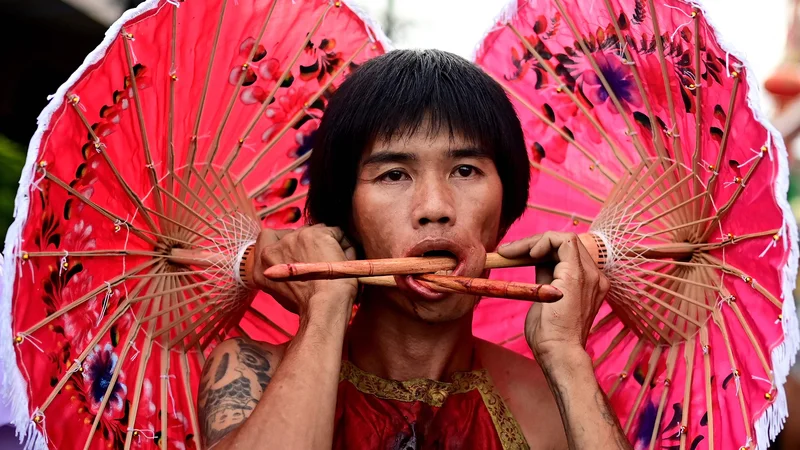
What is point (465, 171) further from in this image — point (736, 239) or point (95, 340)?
point (95, 340)

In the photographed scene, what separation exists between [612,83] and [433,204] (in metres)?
1.08

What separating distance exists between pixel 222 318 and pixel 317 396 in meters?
0.85

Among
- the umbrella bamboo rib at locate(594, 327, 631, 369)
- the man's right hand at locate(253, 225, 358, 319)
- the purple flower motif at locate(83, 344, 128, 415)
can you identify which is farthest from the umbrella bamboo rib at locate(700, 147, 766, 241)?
the purple flower motif at locate(83, 344, 128, 415)

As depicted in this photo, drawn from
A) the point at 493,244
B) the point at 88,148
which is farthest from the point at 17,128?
the point at 493,244

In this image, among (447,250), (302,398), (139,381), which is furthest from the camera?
(139,381)

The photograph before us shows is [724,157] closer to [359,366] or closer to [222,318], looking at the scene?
[359,366]

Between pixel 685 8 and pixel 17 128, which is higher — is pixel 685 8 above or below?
below

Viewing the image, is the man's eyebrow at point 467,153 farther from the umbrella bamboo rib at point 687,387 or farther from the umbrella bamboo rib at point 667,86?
the umbrella bamboo rib at point 687,387

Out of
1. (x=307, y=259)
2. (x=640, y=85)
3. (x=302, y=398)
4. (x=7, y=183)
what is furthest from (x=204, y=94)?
(x=7, y=183)

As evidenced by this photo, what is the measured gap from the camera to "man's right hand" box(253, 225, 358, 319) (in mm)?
2566

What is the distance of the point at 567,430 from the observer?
2432mm

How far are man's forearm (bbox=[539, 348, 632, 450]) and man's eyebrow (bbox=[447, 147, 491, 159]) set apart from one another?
0.61 meters

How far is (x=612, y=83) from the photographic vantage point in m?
3.31

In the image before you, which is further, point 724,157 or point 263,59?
point 263,59
